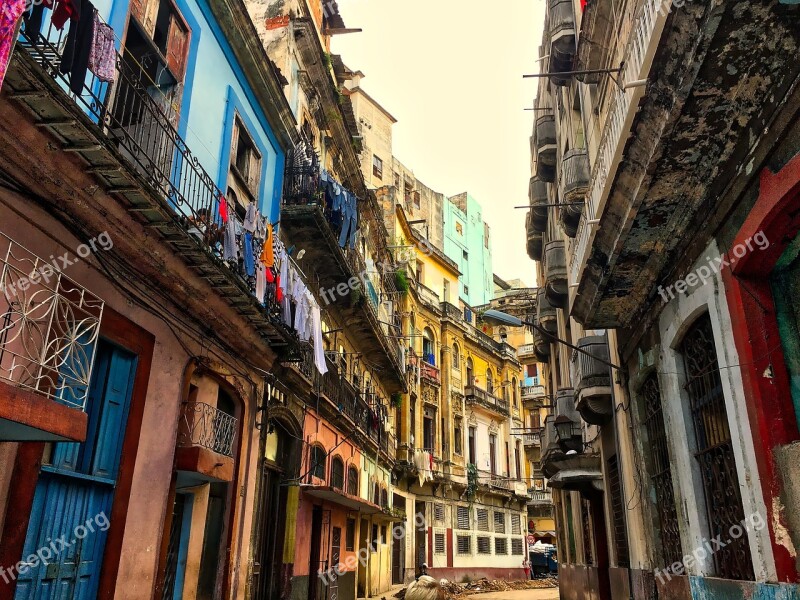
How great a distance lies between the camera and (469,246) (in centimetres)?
4744

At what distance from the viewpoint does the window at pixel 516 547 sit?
35.8 meters

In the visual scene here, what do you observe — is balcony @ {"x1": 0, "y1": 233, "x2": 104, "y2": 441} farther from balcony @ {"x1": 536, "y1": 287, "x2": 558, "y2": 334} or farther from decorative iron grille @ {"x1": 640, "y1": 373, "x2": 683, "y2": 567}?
balcony @ {"x1": 536, "y1": 287, "x2": 558, "y2": 334}

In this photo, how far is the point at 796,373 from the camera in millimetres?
4941

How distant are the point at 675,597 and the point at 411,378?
22.5m

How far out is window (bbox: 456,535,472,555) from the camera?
3103 cm

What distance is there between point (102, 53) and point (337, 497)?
11.3 meters

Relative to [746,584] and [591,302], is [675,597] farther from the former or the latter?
[591,302]

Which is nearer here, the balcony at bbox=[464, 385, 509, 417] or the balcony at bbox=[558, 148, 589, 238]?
the balcony at bbox=[558, 148, 589, 238]

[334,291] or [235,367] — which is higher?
[334,291]

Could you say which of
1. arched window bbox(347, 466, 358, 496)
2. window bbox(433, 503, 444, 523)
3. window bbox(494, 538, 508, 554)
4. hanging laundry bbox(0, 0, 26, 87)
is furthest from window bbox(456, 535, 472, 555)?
hanging laundry bbox(0, 0, 26, 87)

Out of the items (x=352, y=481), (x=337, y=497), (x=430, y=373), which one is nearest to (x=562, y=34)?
(x=337, y=497)

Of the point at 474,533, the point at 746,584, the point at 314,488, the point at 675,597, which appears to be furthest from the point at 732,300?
the point at 474,533

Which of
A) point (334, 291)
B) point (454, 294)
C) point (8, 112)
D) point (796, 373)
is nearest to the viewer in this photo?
point (796, 373)

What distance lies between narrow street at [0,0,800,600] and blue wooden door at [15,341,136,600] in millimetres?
31
